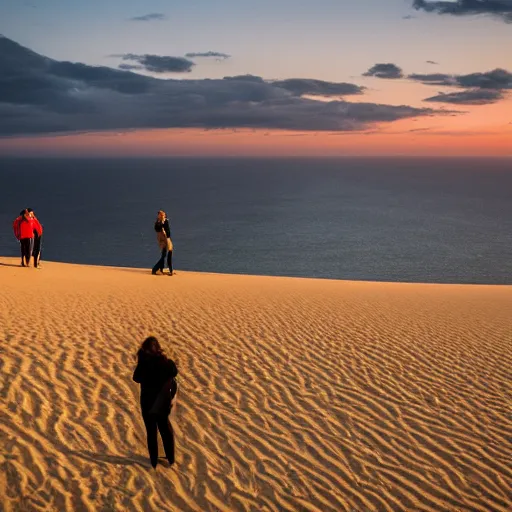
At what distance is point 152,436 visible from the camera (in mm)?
6852

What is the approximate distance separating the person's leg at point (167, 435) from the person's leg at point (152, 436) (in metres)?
0.08

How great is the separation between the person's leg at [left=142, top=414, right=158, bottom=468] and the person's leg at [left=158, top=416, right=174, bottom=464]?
8 cm

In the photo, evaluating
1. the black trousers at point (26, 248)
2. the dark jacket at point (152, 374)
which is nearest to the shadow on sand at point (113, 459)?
the dark jacket at point (152, 374)

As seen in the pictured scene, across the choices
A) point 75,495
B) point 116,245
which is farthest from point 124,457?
point 116,245

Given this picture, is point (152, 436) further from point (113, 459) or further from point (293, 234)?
point (293, 234)

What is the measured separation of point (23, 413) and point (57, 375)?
4.82 feet

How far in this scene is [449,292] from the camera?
23.6 m

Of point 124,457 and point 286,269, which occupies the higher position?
point 124,457

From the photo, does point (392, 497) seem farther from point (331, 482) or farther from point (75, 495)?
point (75, 495)

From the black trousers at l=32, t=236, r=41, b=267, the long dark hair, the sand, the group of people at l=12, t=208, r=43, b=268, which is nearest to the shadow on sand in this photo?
the sand

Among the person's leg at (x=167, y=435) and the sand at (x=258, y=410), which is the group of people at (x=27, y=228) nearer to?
the sand at (x=258, y=410)

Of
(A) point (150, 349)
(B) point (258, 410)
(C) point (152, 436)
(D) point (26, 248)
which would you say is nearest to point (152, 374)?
(A) point (150, 349)

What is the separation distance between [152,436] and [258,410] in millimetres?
2401

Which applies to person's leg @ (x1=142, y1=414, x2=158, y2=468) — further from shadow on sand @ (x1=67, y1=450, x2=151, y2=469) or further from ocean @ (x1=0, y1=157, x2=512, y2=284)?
ocean @ (x1=0, y1=157, x2=512, y2=284)
